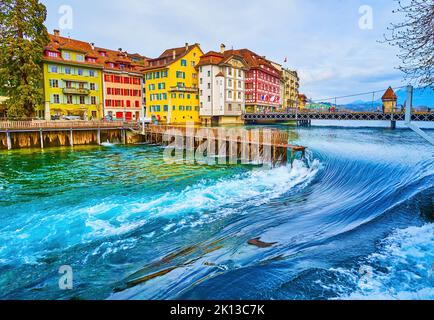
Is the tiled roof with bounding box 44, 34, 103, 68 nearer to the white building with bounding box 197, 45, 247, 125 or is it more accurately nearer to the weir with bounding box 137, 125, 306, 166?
the white building with bounding box 197, 45, 247, 125

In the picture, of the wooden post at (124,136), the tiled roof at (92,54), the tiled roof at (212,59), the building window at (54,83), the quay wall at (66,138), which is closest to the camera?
the quay wall at (66,138)

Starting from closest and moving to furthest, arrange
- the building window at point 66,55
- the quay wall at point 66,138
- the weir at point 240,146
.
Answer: the weir at point 240,146, the quay wall at point 66,138, the building window at point 66,55

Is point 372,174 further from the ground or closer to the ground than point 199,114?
closer to the ground

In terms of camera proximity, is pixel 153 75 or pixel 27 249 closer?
pixel 27 249

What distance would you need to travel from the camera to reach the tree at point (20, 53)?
39.8m

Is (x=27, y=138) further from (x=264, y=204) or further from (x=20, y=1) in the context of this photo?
(x=264, y=204)

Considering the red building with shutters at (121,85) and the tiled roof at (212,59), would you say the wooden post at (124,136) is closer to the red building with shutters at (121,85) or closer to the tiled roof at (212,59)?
the red building with shutters at (121,85)

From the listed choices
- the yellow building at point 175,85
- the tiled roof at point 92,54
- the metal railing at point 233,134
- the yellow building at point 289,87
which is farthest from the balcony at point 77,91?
the yellow building at point 289,87

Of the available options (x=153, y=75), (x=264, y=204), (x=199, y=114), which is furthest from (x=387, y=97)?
(x=264, y=204)

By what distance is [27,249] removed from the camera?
374 inches

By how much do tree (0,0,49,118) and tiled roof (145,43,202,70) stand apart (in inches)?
1214

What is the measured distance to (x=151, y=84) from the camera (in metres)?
73.2

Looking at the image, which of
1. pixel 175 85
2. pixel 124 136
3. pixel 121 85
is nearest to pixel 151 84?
pixel 175 85
